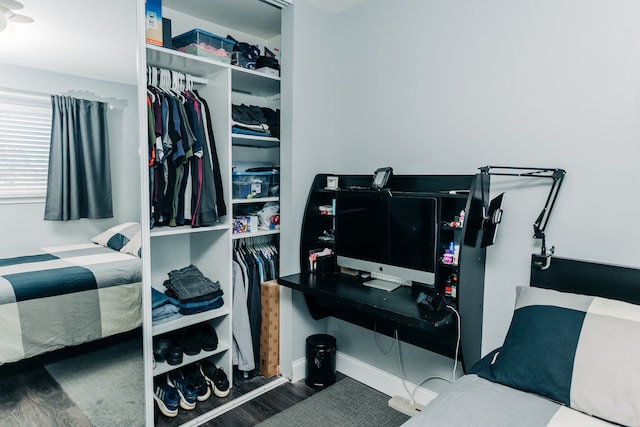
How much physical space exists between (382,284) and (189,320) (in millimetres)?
1171

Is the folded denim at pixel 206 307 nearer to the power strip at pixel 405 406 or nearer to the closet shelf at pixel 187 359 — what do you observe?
the closet shelf at pixel 187 359

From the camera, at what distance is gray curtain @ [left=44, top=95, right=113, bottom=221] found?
175 centimetres

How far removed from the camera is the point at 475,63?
2.16m

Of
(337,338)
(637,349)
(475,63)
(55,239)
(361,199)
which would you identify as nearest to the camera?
(637,349)

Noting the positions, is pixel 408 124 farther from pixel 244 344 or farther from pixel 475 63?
pixel 244 344

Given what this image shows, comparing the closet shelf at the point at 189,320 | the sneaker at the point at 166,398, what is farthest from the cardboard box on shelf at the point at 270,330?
the sneaker at the point at 166,398

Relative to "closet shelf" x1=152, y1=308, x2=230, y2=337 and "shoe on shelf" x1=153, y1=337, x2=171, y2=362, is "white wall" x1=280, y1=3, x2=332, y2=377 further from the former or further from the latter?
"shoe on shelf" x1=153, y1=337, x2=171, y2=362

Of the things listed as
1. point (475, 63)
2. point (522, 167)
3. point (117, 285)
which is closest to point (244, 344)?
point (117, 285)

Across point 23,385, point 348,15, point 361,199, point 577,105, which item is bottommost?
point 23,385

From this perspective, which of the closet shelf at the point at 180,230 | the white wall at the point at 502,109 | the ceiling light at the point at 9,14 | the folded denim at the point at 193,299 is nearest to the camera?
the ceiling light at the point at 9,14

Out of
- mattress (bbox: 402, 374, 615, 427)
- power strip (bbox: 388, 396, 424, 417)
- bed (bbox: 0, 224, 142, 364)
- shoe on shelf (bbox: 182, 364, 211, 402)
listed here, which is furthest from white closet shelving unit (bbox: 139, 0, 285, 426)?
mattress (bbox: 402, 374, 615, 427)

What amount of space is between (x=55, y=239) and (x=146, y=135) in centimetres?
64

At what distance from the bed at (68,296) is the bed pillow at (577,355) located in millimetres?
1726

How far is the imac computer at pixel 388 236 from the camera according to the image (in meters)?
2.12
